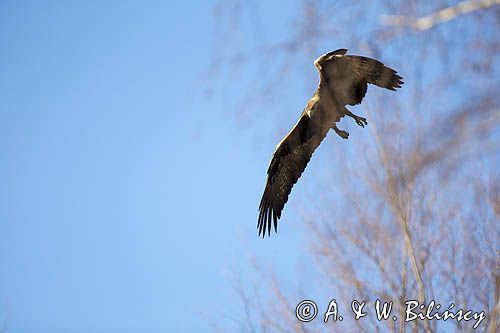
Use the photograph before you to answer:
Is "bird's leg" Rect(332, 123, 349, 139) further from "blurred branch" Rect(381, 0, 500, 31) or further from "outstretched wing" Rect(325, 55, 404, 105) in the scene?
"blurred branch" Rect(381, 0, 500, 31)

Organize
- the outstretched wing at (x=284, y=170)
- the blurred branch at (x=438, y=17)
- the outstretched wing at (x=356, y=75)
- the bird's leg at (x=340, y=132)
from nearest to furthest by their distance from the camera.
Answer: the blurred branch at (x=438, y=17), the bird's leg at (x=340, y=132), the outstretched wing at (x=356, y=75), the outstretched wing at (x=284, y=170)

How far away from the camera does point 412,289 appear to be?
6555 millimetres

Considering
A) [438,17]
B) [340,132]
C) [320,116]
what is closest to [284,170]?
[320,116]

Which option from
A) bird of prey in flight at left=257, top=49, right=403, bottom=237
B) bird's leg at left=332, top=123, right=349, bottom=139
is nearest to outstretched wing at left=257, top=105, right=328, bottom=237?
bird of prey in flight at left=257, top=49, right=403, bottom=237

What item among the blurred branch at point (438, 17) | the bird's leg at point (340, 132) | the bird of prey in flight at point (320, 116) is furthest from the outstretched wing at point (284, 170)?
the blurred branch at point (438, 17)

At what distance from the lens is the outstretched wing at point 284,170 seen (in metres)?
6.19

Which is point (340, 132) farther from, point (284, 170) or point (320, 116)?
point (284, 170)

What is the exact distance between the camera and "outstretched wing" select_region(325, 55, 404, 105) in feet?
16.5

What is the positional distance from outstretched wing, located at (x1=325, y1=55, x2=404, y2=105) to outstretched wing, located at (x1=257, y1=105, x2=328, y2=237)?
2.81ft

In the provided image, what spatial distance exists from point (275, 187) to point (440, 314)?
6.41 ft

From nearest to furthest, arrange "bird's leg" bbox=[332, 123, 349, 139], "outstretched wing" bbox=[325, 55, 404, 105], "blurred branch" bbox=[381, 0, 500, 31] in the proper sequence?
"blurred branch" bbox=[381, 0, 500, 31], "bird's leg" bbox=[332, 123, 349, 139], "outstretched wing" bbox=[325, 55, 404, 105]

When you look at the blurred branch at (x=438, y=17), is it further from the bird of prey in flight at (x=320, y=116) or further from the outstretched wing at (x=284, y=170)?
the outstretched wing at (x=284, y=170)

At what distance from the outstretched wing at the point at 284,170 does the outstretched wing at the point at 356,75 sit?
33.7 inches

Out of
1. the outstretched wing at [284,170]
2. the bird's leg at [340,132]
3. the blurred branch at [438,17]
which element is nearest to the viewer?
the blurred branch at [438,17]
